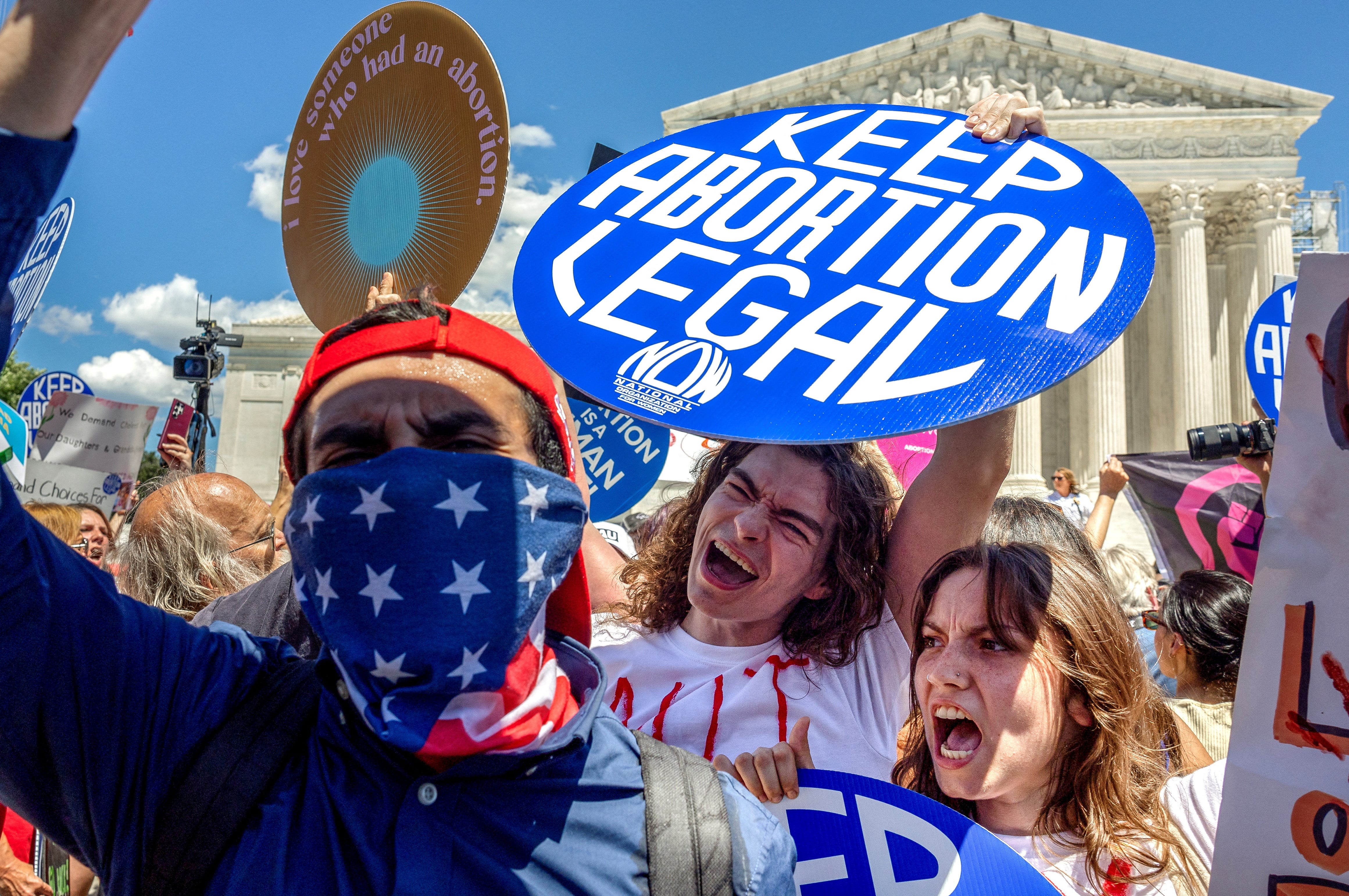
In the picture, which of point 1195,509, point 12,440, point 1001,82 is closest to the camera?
point 12,440

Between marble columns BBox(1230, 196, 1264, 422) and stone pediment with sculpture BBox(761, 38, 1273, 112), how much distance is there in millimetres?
3272

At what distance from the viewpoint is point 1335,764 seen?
122cm

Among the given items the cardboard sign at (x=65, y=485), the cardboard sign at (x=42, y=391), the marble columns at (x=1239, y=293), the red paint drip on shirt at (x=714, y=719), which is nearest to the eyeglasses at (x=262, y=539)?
the red paint drip on shirt at (x=714, y=719)

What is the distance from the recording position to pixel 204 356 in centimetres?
1011

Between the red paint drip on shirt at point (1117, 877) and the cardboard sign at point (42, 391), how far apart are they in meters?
9.31

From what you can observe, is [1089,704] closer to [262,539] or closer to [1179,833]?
[1179,833]

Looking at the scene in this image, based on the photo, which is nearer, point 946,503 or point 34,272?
point 34,272

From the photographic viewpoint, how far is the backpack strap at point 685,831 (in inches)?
43.6

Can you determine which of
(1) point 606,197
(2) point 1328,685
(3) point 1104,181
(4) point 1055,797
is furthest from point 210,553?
(2) point 1328,685

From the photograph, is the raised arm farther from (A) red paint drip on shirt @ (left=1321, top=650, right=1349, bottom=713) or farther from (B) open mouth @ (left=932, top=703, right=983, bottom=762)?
(A) red paint drip on shirt @ (left=1321, top=650, right=1349, bottom=713)

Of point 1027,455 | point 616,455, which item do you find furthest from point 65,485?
point 1027,455

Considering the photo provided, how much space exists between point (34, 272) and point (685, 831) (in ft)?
4.03

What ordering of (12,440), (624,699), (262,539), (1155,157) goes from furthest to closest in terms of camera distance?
1. (1155,157)
2. (12,440)
3. (262,539)
4. (624,699)

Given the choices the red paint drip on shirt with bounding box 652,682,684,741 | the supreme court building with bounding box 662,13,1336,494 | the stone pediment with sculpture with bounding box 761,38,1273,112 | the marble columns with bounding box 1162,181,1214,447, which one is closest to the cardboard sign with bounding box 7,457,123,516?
the red paint drip on shirt with bounding box 652,682,684,741
